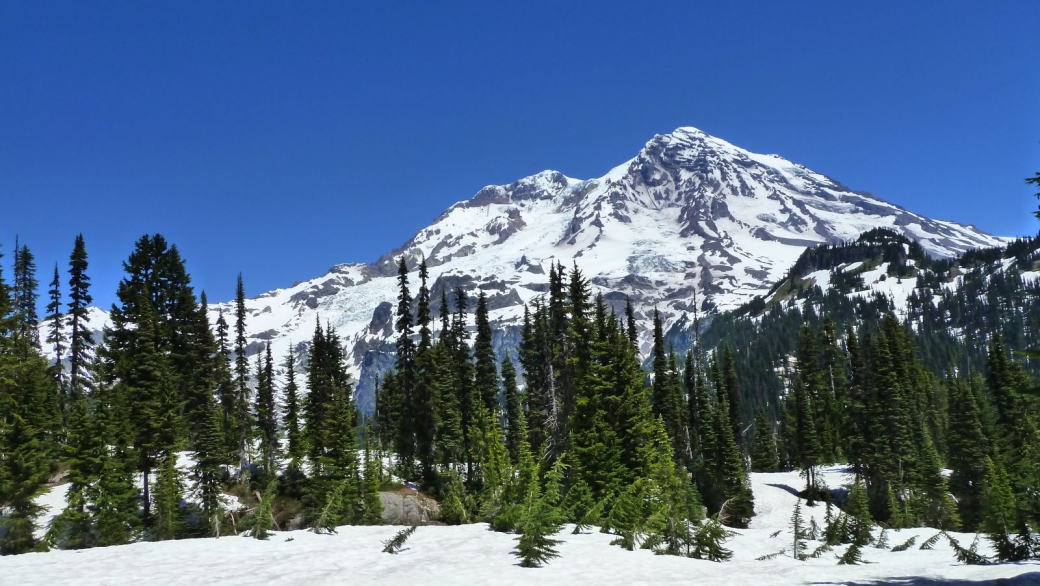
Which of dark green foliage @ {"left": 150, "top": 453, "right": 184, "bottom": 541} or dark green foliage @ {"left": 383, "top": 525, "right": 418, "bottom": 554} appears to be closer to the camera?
dark green foliage @ {"left": 383, "top": 525, "right": 418, "bottom": 554}

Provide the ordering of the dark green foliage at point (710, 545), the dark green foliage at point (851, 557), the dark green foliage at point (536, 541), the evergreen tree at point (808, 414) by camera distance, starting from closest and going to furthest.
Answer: the dark green foliage at point (536, 541) → the dark green foliage at point (851, 557) → the dark green foliage at point (710, 545) → the evergreen tree at point (808, 414)

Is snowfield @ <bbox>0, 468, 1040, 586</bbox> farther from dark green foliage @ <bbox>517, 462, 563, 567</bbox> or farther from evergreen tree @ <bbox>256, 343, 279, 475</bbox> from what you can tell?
evergreen tree @ <bbox>256, 343, 279, 475</bbox>

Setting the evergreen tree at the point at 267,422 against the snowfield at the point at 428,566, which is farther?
the evergreen tree at the point at 267,422

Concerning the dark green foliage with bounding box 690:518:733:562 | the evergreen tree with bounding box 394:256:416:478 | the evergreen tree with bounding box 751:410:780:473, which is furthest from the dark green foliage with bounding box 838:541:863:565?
the evergreen tree with bounding box 751:410:780:473

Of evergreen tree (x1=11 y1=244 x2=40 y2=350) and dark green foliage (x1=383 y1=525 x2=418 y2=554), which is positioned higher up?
evergreen tree (x1=11 y1=244 x2=40 y2=350)

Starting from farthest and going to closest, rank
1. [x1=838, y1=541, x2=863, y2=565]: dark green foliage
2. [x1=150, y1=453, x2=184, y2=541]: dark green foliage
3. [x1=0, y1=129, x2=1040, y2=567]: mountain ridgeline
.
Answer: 1. [x1=150, y1=453, x2=184, y2=541]: dark green foliage
2. [x1=0, y1=129, x2=1040, y2=567]: mountain ridgeline
3. [x1=838, y1=541, x2=863, y2=565]: dark green foliage

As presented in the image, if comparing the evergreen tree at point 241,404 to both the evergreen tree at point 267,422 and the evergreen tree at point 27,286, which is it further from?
the evergreen tree at point 27,286

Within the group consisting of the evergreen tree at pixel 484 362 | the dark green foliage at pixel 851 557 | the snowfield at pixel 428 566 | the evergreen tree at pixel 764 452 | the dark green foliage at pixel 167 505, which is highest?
the evergreen tree at pixel 484 362

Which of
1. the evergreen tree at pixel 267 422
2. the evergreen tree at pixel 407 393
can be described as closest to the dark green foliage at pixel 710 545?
the evergreen tree at pixel 407 393

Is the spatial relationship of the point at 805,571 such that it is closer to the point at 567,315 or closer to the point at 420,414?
the point at 567,315

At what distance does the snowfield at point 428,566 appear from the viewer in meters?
12.0

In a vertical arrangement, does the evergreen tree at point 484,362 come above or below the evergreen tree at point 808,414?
above

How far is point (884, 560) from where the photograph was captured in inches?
628

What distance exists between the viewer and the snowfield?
39.3ft
